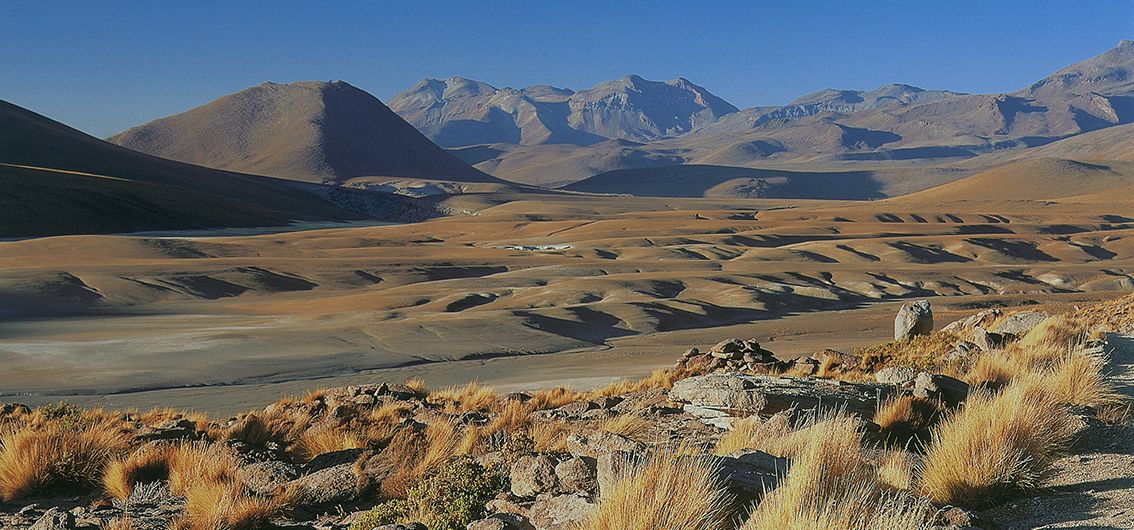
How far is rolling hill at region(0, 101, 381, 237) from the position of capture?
8906 cm

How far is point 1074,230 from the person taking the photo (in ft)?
297

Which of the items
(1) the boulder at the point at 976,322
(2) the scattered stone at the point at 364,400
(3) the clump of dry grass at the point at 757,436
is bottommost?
(1) the boulder at the point at 976,322

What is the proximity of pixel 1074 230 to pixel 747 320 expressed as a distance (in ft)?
209

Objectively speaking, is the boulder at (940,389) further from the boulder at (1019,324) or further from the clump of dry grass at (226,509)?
the boulder at (1019,324)

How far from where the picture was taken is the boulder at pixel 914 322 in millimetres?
22297

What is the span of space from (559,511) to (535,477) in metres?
0.88

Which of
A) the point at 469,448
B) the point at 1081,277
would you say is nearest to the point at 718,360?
the point at 469,448

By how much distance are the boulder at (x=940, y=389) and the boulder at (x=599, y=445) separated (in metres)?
4.59

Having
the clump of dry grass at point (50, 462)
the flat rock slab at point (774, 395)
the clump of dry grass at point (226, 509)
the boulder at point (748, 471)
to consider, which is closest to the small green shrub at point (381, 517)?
the clump of dry grass at point (226, 509)

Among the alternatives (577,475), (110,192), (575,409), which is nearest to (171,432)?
(575,409)

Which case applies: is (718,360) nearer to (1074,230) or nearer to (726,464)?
(726,464)

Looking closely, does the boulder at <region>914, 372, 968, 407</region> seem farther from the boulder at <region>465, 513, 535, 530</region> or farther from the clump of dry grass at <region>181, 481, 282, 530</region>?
the clump of dry grass at <region>181, 481, 282, 530</region>

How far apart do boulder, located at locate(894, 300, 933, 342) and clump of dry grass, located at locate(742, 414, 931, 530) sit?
644 inches

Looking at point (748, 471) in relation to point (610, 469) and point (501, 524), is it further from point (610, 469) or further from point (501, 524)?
point (501, 524)
